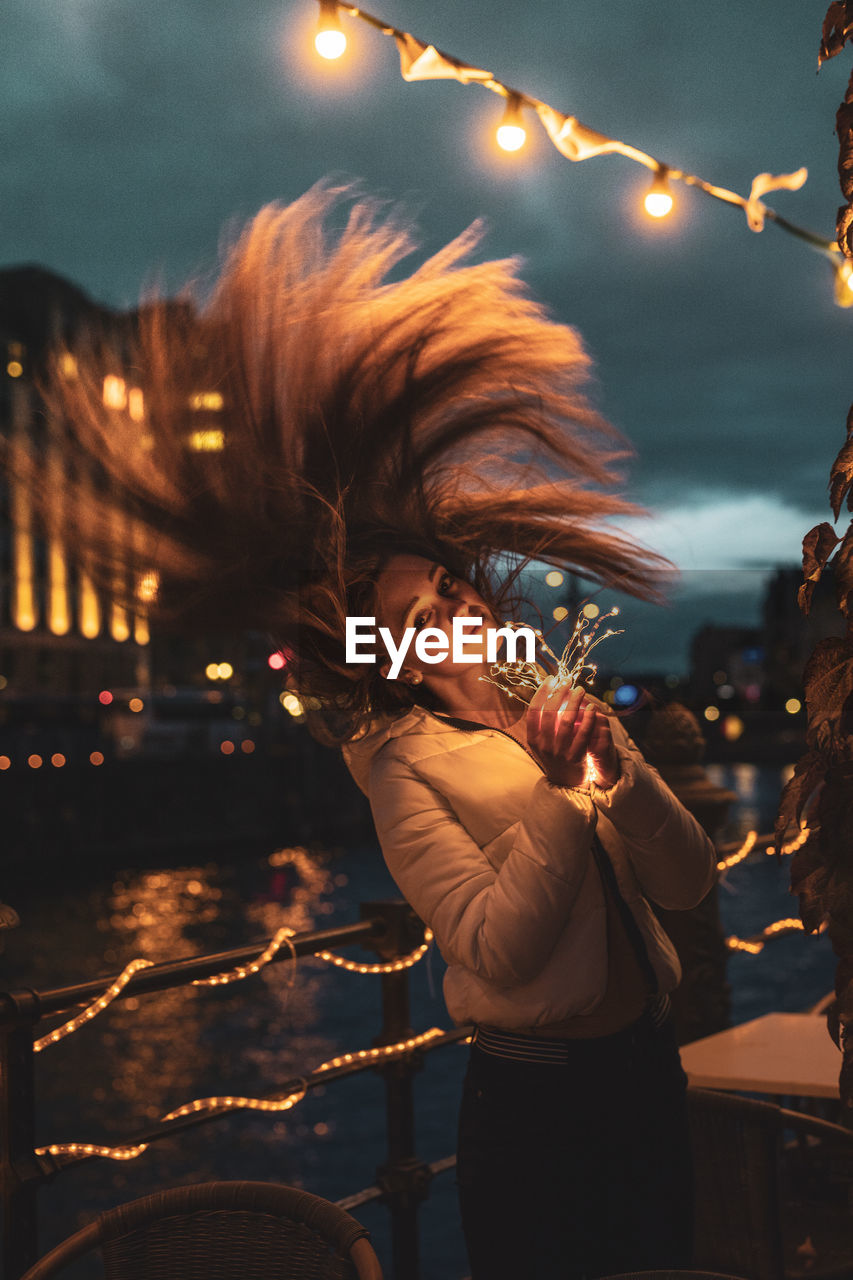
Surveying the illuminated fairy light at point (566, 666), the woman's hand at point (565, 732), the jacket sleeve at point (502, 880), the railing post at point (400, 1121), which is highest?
the illuminated fairy light at point (566, 666)

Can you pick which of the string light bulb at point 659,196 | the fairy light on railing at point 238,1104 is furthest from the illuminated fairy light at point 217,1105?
the string light bulb at point 659,196

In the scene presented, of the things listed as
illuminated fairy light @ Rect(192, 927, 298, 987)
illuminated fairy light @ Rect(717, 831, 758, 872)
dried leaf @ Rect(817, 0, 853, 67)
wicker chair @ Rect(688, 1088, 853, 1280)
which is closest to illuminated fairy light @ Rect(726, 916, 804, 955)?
illuminated fairy light @ Rect(717, 831, 758, 872)

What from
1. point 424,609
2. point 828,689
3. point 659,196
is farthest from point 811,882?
point 659,196

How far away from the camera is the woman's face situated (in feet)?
7.73

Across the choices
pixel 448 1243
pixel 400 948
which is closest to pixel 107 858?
pixel 448 1243

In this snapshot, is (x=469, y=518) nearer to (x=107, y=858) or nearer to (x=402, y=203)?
(x=402, y=203)

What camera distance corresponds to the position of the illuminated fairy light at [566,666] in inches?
78.7

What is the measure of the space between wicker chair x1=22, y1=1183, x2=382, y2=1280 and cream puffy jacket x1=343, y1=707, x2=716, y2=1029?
0.43m

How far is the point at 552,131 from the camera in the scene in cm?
438

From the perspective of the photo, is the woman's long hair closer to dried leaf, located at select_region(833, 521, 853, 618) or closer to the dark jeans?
the dark jeans

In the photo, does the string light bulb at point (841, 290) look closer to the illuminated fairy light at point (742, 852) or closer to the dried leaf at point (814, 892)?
the illuminated fairy light at point (742, 852)

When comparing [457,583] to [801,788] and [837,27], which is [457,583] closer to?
[801,788]

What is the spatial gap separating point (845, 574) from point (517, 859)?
63cm

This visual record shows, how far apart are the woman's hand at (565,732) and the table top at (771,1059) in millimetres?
1374
